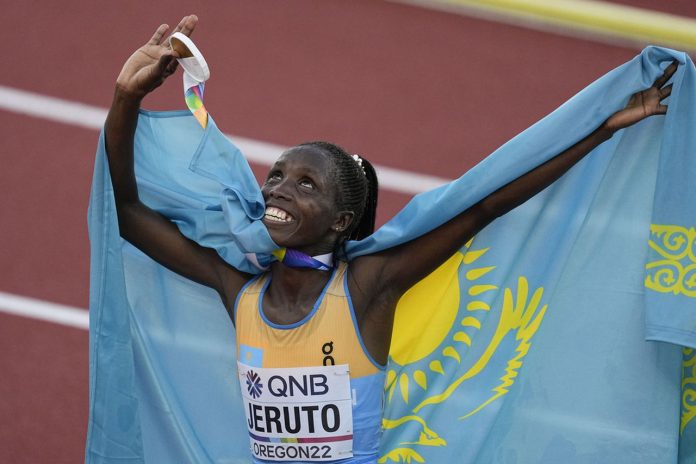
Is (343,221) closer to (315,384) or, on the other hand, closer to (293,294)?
(293,294)

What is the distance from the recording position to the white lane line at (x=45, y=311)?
409cm

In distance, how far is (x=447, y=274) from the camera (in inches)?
104

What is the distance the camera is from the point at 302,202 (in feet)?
8.09

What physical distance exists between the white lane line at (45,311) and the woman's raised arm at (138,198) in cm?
151

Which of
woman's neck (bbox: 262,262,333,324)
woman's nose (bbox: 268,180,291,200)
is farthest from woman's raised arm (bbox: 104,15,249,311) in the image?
woman's nose (bbox: 268,180,291,200)

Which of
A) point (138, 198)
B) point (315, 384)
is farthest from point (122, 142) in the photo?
point (315, 384)

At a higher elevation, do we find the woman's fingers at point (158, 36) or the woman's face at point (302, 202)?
the woman's fingers at point (158, 36)

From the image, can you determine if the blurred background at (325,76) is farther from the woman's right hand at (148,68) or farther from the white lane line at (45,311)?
the woman's right hand at (148,68)

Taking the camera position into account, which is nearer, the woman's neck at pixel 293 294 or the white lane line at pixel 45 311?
the woman's neck at pixel 293 294

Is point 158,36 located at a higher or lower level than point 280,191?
higher

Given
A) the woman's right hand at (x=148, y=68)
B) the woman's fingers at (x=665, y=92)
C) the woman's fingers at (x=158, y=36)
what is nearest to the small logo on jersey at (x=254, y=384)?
the woman's right hand at (x=148, y=68)

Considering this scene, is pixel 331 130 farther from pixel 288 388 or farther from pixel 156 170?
pixel 288 388

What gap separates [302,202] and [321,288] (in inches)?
7.6

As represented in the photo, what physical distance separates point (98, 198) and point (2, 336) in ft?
5.42
